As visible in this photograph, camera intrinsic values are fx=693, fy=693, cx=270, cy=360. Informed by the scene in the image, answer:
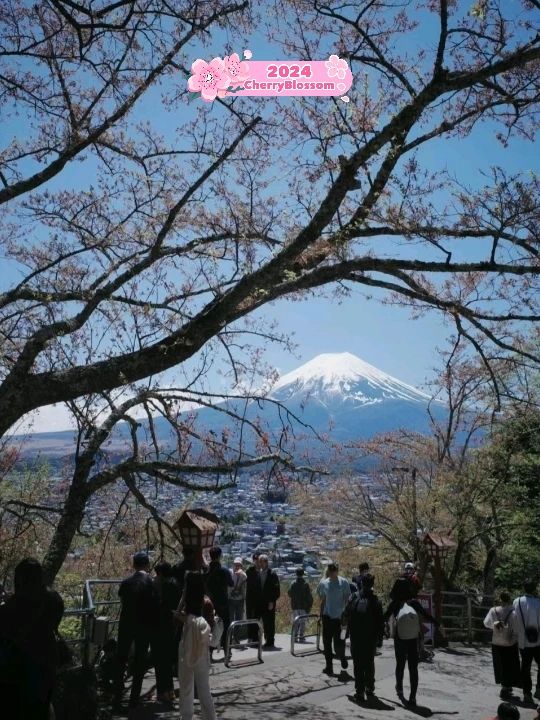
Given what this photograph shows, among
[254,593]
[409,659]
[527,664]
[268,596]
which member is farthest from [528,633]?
[254,593]

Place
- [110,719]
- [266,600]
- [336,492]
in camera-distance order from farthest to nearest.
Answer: [336,492], [266,600], [110,719]

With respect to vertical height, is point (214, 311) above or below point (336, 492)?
above

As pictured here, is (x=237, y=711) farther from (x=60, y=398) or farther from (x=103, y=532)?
(x=103, y=532)

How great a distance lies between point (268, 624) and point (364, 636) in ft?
13.3

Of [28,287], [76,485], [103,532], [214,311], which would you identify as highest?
[28,287]

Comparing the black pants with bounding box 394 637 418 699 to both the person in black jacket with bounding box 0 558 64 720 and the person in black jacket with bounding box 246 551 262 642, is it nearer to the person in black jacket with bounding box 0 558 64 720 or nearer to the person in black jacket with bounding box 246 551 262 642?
the person in black jacket with bounding box 246 551 262 642

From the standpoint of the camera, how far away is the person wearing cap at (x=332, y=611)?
9.36 metres

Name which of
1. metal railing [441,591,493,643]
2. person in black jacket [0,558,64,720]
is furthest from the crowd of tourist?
metal railing [441,591,493,643]

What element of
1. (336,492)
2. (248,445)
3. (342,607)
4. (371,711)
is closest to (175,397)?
(248,445)

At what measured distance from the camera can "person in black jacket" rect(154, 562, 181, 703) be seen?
7.28m

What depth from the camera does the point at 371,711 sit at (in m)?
7.40

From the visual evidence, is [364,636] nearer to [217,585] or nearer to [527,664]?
[217,585]

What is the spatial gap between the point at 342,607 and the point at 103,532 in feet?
16.6

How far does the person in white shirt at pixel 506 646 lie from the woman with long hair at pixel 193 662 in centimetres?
455
